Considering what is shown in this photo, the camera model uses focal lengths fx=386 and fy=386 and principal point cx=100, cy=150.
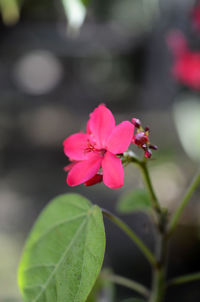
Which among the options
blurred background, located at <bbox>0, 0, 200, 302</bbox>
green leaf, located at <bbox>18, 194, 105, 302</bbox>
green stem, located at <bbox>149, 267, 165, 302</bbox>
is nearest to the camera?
green leaf, located at <bbox>18, 194, 105, 302</bbox>

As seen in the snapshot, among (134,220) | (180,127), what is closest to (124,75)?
(134,220)

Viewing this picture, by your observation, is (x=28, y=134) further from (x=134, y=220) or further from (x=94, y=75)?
(x=134, y=220)

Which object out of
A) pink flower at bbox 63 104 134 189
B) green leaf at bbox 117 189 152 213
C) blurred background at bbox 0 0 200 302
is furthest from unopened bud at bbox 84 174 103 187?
blurred background at bbox 0 0 200 302

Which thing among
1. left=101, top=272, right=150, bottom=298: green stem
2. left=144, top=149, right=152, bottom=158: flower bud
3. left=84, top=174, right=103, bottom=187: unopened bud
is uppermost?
left=144, top=149, right=152, bottom=158: flower bud

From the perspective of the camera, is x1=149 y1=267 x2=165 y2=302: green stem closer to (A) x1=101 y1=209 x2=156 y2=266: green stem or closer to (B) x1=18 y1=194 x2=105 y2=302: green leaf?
(A) x1=101 y1=209 x2=156 y2=266: green stem

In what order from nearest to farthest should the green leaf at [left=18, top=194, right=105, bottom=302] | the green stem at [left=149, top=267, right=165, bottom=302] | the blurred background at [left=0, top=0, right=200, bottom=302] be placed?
1. the green leaf at [left=18, top=194, right=105, bottom=302]
2. the green stem at [left=149, top=267, right=165, bottom=302]
3. the blurred background at [left=0, top=0, right=200, bottom=302]

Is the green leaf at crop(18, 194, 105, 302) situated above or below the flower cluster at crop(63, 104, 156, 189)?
below

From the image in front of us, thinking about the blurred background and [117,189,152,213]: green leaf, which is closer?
[117,189,152,213]: green leaf
